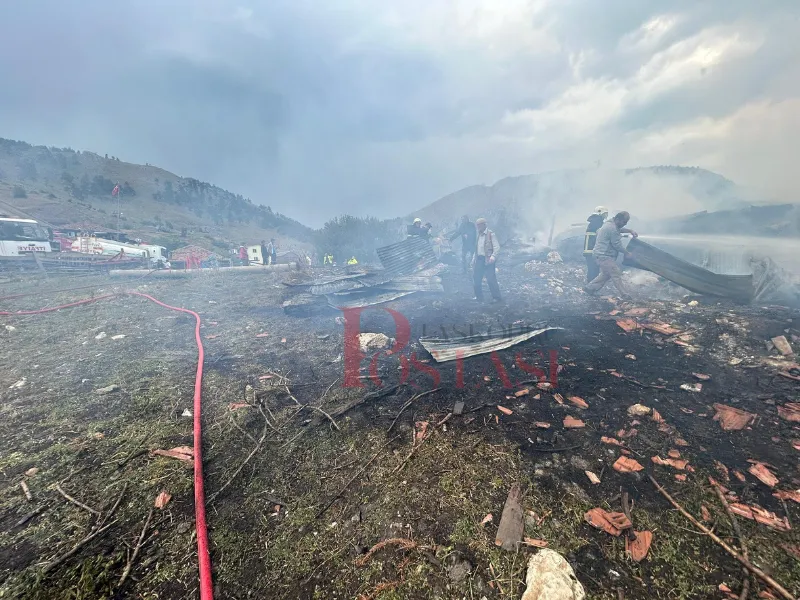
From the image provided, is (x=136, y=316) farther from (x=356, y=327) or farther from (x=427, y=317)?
(x=427, y=317)

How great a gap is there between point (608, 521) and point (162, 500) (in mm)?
3212

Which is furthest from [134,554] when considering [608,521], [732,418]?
[732,418]

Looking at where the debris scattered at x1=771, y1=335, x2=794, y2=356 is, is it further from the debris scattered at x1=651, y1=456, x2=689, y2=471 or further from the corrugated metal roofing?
the corrugated metal roofing

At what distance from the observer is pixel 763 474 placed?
230 cm

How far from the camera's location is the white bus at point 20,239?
43.5 feet

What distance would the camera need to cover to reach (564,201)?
2536 centimetres

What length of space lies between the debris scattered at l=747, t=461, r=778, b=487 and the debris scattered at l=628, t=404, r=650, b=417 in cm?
76

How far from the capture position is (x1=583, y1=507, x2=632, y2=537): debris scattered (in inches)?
76.9

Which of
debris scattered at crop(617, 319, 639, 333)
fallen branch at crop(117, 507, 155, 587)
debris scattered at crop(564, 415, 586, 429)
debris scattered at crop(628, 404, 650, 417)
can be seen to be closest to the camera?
fallen branch at crop(117, 507, 155, 587)

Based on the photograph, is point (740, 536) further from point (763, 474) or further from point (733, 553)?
point (763, 474)

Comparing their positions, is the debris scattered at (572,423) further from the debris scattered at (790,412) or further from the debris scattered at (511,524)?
the debris scattered at (790,412)

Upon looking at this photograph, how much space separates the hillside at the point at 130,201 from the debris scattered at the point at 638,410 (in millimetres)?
29247

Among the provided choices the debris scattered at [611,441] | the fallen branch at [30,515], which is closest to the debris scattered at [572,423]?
the debris scattered at [611,441]

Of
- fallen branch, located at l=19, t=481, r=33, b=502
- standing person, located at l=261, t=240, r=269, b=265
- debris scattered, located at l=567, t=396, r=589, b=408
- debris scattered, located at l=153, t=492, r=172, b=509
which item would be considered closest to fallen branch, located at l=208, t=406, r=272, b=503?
debris scattered, located at l=153, t=492, r=172, b=509
